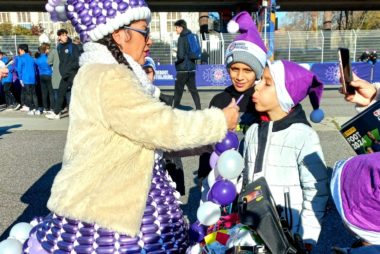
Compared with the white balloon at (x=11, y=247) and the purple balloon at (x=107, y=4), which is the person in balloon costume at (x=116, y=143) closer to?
the purple balloon at (x=107, y=4)

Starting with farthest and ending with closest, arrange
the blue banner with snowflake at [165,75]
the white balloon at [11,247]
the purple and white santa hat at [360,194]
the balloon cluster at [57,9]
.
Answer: the blue banner with snowflake at [165,75]
the white balloon at [11,247]
the balloon cluster at [57,9]
the purple and white santa hat at [360,194]

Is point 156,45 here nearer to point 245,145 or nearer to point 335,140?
point 335,140

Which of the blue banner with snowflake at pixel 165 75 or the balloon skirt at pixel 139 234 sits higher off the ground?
the balloon skirt at pixel 139 234

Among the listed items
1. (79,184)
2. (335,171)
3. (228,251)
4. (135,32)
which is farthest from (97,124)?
(335,171)

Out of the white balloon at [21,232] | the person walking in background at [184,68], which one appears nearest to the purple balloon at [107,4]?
the white balloon at [21,232]

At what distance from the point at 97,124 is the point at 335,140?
620cm

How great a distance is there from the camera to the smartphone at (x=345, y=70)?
1.86 meters

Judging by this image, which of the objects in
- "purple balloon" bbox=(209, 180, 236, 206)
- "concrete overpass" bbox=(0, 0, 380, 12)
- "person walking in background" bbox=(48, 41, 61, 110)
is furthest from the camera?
"concrete overpass" bbox=(0, 0, 380, 12)

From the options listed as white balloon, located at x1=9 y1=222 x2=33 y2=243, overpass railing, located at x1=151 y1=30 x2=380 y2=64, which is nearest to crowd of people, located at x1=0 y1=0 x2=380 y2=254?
white balloon, located at x1=9 y1=222 x2=33 y2=243

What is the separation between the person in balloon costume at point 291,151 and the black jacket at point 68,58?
7.61 meters

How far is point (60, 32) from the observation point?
916 centimetres

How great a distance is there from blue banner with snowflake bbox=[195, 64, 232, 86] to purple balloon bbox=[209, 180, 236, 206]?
14.2 meters

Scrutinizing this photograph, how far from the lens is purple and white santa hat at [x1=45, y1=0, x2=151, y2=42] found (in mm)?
1806

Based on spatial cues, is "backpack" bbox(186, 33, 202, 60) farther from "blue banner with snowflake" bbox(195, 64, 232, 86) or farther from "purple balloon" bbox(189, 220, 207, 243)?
"purple balloon" bbox(189, 220, 207, 243)
